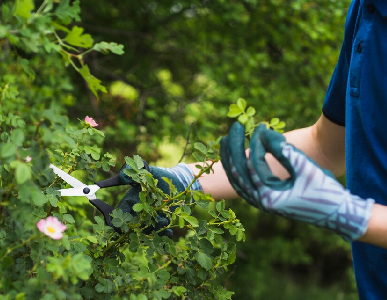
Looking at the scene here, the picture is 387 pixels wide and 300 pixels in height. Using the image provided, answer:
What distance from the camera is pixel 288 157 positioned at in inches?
41.6

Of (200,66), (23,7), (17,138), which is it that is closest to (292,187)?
(17,138)

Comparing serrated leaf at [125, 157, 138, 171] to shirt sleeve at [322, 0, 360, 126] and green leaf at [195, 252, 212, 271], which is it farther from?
shirt sleeve at [322, 0, 360, 126]

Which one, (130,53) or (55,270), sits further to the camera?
(130,53)

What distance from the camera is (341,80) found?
163 cm

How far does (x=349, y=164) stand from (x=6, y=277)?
98cm

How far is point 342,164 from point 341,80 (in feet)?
1.24

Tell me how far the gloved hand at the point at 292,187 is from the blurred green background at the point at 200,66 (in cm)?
186

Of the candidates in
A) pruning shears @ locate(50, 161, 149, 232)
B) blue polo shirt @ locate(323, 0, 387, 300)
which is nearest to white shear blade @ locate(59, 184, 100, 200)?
pruning shears @ locate(50, 161, 149, 232)

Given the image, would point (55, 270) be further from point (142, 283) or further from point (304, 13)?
point (304, 13)

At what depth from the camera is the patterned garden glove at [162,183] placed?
1.48m

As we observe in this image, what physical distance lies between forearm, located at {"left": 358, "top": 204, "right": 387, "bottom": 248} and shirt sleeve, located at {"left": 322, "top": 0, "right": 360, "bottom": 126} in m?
0.61

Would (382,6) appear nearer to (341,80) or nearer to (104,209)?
(341,80)

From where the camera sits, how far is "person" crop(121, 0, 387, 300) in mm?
1063

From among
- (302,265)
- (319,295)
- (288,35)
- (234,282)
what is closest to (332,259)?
(302,265)
